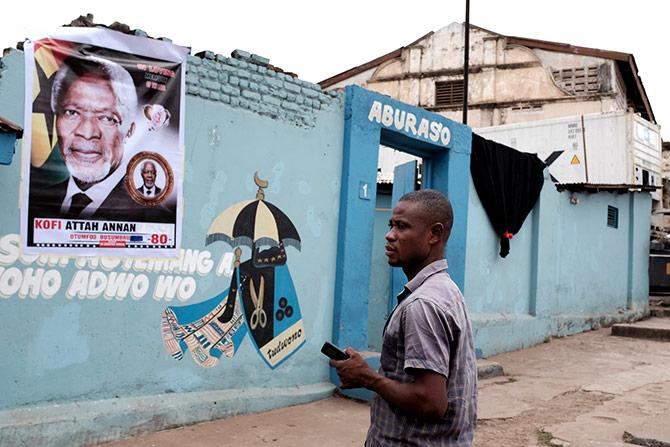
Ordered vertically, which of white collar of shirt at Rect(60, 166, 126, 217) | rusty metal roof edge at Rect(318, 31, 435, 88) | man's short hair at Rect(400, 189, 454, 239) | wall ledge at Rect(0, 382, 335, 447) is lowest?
wall ledge at Rect(0, 382, 335, 447)

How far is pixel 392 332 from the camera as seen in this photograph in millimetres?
1978

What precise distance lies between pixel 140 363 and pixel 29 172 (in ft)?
5.28

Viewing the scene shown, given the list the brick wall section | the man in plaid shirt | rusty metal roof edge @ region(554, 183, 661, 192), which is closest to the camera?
the man in plaid shirt

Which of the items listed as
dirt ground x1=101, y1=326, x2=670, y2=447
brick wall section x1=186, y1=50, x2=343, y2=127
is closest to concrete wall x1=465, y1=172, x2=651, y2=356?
dirt ground x1=101, y1=326, x2=670, y2=447

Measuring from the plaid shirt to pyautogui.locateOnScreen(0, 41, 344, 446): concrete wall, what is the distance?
307 centimetres

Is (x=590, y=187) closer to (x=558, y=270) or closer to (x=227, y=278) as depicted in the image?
(x=558, y=270)

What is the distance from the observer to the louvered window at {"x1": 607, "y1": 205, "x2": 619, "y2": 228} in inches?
511

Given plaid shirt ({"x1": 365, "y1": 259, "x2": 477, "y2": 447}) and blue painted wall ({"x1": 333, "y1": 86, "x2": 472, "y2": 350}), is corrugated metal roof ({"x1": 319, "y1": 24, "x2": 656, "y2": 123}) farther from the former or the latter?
plaid shirt ({"x1": 365, "y1": 259, "x2": 477, "y2": 447})

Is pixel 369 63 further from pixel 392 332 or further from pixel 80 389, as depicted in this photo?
pixel 392 332

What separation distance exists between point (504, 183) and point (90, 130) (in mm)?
6394

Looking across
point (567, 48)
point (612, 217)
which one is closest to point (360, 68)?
point (567, 48)

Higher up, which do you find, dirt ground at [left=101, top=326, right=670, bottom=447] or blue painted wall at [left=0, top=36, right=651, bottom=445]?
blue painted wall at [left=0, top=36, right=651, bottom=445]

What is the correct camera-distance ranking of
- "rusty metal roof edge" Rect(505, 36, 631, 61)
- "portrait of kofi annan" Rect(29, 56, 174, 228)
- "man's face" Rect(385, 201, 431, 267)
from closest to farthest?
"man's face" Rect(385, 201, 431, 267) < "portrait of kofi annan" Rect(29, 56, 174, 228) < "rusty metal roof edge" Rect(505, 36, 631, 61)

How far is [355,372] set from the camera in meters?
1.97
